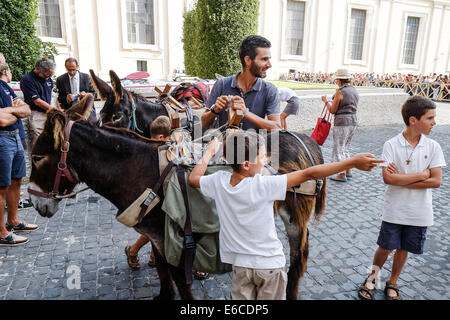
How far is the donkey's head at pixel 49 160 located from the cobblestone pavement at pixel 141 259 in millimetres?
1251

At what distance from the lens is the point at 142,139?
8.50 feet

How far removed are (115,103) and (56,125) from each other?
4.89 ft

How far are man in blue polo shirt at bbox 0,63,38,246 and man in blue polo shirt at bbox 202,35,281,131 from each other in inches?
96.3

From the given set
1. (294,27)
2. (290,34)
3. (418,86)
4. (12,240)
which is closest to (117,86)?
(12,240)

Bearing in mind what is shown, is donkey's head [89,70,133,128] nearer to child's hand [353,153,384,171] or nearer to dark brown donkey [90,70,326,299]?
dark brown donkey [90,70,326,299]

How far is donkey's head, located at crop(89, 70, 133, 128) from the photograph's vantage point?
3616 mm

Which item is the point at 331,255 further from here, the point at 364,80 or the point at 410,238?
the point at 364,80

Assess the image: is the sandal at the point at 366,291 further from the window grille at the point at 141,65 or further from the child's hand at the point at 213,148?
the window grille at the point at 141,65

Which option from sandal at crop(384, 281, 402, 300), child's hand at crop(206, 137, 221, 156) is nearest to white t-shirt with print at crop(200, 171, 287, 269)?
child's hand at crop(206, 137, 221, 156)

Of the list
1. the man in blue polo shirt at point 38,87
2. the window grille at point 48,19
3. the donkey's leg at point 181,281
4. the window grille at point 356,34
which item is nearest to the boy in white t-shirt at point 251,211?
the donkey's leg at point 181,281

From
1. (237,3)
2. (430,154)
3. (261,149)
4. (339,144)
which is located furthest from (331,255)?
(237,3)

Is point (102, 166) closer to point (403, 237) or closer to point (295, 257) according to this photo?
point (295, 257)

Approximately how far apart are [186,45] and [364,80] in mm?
16837

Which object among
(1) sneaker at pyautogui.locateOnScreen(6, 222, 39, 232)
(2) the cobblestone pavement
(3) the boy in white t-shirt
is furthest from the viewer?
(1) sneaker at pyautogui.locateOnScreen(6, 222, 39, 232)
